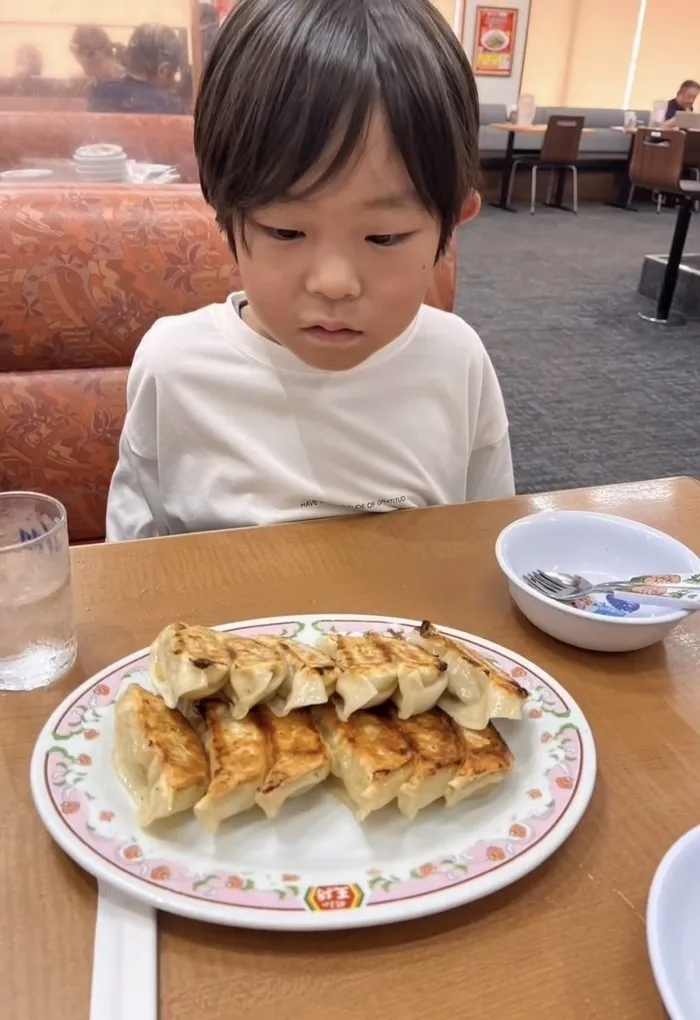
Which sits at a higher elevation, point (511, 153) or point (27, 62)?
point (27, 62)

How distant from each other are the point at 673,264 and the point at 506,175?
439 centimetres

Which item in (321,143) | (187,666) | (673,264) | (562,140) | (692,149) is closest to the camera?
(187,666)

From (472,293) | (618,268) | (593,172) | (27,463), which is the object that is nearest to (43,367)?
(27,463)

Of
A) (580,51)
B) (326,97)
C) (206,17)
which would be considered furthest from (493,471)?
(580,51)

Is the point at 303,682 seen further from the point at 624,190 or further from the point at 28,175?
the point at 624,190

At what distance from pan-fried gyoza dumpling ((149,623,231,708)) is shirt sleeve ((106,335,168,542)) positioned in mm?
504

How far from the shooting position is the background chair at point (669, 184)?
4.84 metres

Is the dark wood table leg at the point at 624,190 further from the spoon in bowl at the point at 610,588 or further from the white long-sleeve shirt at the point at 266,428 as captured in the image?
the spoon in bowl at the point at 610,588

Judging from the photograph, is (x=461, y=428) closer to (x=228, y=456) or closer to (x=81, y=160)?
(x=228, y=456)

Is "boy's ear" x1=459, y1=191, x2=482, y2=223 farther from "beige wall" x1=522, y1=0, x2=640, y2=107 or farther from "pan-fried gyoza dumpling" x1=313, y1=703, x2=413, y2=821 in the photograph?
"beige wall" x1=522, y1=0, x2=640, y2=107

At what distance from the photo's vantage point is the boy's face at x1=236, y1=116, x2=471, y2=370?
0.76 meters

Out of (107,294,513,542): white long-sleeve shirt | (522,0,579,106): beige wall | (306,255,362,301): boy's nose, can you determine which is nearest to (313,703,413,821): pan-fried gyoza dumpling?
(306,255,362,301): boy's nose

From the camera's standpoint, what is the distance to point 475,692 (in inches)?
26.0

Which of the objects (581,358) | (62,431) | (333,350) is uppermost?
(333,350)
